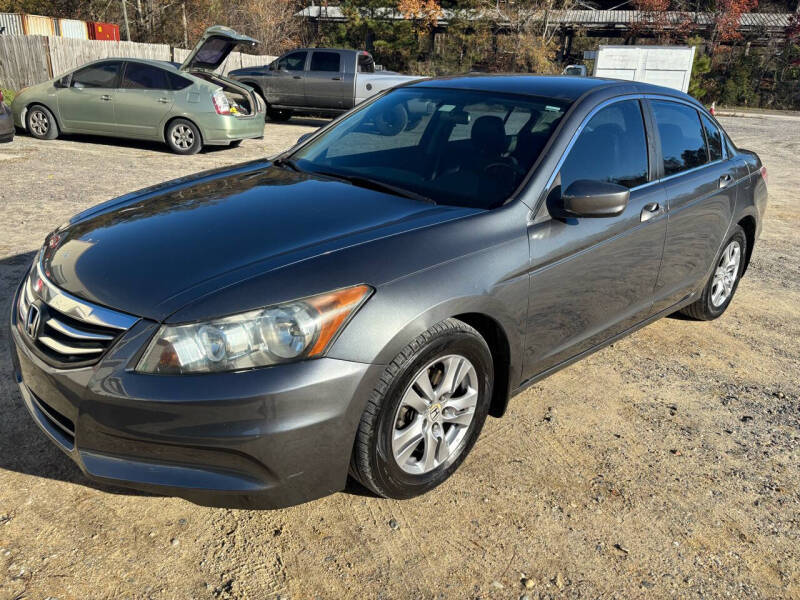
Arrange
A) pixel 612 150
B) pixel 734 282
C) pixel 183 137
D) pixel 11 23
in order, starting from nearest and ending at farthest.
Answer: pixel 612 150 < pixel 734 282 < pixel 183 137 < pixel 11 23

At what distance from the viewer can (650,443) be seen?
133 inches

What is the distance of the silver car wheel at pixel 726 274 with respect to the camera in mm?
4789

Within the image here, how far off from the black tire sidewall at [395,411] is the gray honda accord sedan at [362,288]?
0.4 inches

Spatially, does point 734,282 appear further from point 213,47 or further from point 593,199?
point 213,47

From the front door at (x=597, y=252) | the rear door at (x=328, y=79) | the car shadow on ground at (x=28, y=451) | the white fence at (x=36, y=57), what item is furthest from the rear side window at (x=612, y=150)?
the white fence at (x=36, y=57)

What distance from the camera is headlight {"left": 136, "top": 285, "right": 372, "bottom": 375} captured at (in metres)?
2.21

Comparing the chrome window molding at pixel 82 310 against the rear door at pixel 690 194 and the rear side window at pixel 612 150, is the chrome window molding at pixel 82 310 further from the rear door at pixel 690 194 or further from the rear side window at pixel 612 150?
the rear door at pixel 690 194

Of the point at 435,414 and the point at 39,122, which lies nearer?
the point at 435,414

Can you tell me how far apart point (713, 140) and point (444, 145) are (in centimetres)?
226

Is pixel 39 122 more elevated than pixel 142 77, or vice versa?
pixel 142 77

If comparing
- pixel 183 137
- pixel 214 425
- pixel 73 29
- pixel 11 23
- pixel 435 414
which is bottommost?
pixel 183 137

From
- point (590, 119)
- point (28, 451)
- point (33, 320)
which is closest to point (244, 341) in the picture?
point (33, 320)

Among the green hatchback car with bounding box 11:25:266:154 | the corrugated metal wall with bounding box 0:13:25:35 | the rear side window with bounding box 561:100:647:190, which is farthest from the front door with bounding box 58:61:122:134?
the corrugated metal wall with bounding box 0:13:25:35

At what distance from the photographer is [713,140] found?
4.60 meters
